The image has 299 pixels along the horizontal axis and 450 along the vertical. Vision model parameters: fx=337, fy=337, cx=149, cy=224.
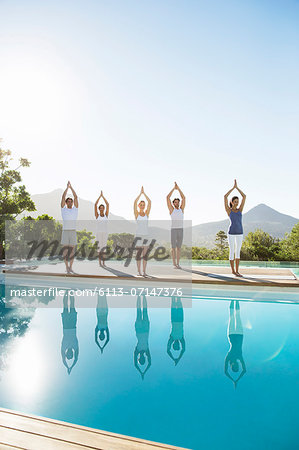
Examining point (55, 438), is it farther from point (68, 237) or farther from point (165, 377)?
point (68, 237)

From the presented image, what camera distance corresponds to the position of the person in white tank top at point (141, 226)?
20.2 ft

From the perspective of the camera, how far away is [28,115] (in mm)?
11508

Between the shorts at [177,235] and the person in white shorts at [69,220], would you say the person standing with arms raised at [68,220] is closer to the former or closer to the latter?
the person in white shorts at [69,220]

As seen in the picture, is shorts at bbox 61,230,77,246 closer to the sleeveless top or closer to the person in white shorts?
the person in white shorts

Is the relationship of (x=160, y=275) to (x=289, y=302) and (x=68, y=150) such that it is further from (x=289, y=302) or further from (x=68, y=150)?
(x=68, y=150)

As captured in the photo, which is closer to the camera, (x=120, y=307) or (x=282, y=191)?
(x=120, y=307)

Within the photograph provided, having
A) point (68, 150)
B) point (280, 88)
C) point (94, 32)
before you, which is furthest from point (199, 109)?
point (68, 150)

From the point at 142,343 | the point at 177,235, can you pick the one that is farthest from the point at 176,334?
the point at 177,235

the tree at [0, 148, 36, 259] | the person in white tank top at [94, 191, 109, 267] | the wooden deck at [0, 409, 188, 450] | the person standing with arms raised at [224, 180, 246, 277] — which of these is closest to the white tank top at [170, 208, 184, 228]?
the person standing with arms raised at [224, 180, 246, 277]

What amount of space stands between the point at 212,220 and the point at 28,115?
57.9 metres

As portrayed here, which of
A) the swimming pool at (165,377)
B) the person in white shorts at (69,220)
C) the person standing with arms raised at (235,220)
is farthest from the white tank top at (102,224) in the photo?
the swimming pool at (165,377)

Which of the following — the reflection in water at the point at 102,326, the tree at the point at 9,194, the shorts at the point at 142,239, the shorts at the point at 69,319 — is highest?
the tree at the point at 9,194

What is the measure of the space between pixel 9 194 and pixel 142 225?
20.6 ft

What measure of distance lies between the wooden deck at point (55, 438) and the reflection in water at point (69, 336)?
103cm
